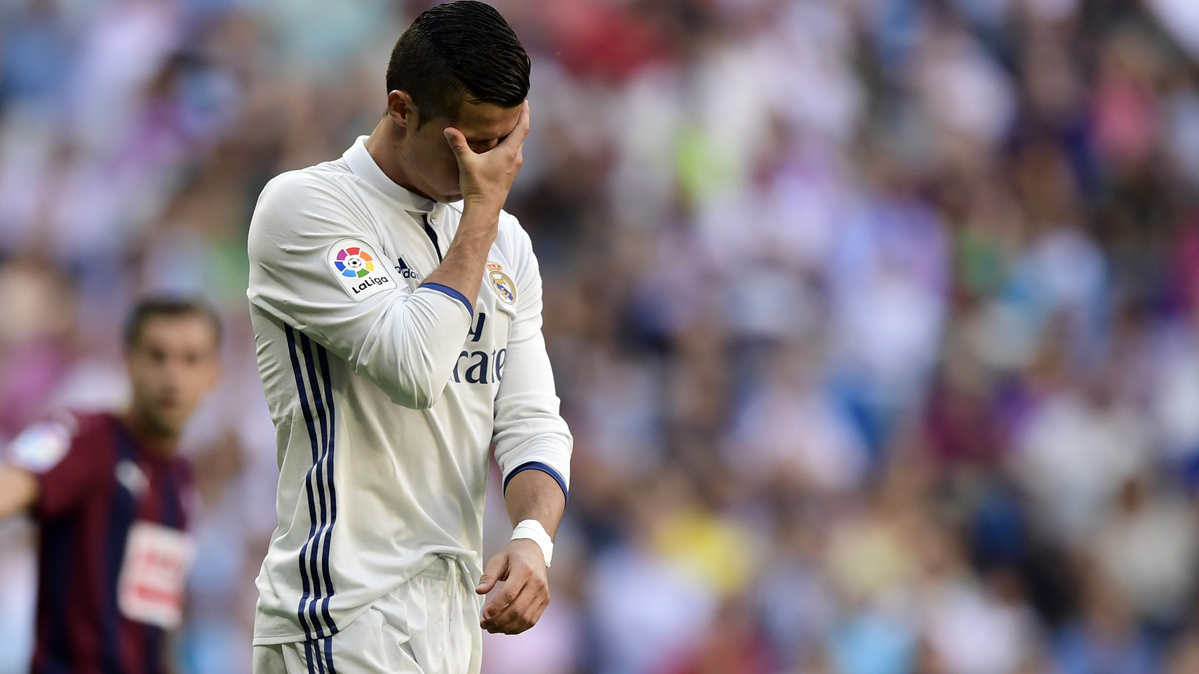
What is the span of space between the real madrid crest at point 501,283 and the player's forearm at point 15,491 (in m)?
2.15

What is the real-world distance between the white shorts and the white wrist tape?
0.17 m

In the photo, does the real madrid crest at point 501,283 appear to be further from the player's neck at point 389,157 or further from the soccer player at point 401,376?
the player's neck at point 389,157

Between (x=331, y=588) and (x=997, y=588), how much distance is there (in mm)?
6529

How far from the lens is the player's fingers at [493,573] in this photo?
9.21 feet

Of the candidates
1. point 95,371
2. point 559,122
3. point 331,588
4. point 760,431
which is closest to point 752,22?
point 559,122

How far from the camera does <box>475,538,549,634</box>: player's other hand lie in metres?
2.80

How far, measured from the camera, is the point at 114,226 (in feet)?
27.5

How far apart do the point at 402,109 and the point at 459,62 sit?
20cm

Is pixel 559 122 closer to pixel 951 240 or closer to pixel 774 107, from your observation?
pixel 774 107

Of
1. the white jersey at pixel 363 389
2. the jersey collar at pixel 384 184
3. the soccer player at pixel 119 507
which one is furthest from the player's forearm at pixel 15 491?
the jersey collar at pixel 384 184

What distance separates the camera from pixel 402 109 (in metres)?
3.03

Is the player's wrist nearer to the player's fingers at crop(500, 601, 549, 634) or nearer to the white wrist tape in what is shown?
the white wrist tape

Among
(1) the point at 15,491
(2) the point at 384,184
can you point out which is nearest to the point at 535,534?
(2) the point at 384,184

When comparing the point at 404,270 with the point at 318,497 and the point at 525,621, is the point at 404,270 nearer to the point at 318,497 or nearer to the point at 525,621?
the point at 318,497
